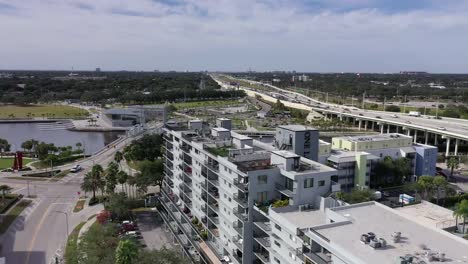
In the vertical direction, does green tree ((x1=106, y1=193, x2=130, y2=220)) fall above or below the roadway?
above

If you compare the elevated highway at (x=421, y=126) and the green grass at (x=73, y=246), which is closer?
the green grass at (x=73, y=246)

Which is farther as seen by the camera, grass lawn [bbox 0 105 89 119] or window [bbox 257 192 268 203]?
grass lawn [bbox 0 105 89 119]

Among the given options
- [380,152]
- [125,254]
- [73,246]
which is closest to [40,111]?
[73,246]

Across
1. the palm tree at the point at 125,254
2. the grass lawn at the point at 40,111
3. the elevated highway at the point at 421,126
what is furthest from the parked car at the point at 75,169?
the grass lawn at the point at 40,111

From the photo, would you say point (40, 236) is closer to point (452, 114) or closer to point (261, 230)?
point (261, 230)

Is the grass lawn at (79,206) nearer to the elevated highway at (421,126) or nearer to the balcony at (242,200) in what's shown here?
the balcony at (242,200)

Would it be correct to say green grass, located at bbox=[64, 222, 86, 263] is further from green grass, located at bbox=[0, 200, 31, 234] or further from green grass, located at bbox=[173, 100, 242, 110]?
green grass, located at bbox=[173, 100, 242, 110]

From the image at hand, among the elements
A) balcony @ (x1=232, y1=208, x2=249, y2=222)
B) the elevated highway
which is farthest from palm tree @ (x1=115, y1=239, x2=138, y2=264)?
the elevated highway

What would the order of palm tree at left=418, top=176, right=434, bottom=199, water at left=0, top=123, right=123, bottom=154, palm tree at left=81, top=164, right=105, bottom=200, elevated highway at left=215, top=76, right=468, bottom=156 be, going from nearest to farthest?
palm tree at left=418, top=176, right=434, bottom=199 < palm tree at left=81, top=164, right=105, bottom=200 < elevated highway at left=215, top=76, right=468, bottom=156 < water at left=0, top=123, right=123, bottom=154
